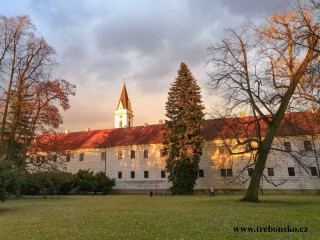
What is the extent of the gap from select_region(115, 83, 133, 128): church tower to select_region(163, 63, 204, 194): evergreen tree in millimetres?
51804

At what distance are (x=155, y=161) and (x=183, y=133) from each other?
12727 millimetres

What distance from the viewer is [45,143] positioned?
1307 inches

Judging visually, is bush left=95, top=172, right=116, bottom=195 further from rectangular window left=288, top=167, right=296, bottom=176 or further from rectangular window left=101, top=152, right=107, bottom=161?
rectangular window left=288, top=167, right=296, bottom=176

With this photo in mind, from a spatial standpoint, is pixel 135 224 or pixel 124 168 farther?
pixel 124 168

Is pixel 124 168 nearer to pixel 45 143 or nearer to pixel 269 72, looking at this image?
pixel 45 143

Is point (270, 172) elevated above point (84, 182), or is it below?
above

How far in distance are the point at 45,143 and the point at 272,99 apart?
2546 cm

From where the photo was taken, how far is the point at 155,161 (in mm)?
51688

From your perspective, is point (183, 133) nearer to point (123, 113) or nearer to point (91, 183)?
point (91, 183)

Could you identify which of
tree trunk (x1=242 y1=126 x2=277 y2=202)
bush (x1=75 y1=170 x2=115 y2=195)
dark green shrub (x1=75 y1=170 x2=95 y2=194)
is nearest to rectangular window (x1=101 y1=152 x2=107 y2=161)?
bush (x1=75 y1=170 x2=115 y2=195)

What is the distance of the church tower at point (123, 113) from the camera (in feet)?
308

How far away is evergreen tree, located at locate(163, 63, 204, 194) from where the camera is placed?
131 feet

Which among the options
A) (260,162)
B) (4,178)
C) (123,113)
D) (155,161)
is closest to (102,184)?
(155,161)

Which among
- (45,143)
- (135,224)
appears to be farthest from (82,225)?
(45,143)
